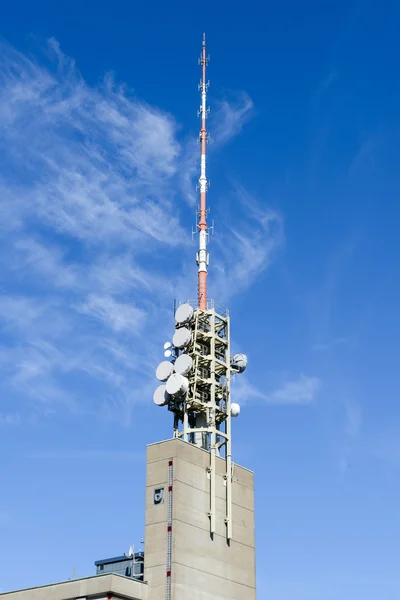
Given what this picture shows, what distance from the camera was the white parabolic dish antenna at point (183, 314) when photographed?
86188mm

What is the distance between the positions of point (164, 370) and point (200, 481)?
37.0 feet

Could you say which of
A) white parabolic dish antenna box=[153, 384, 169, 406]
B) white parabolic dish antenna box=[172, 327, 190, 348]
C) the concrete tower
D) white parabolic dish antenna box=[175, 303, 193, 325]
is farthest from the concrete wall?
white parabolic dish antenna box=[175, 303, 193, 325]

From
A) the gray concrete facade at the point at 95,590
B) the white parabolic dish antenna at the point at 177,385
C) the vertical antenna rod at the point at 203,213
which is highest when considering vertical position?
the vertical antenna rod at the point at 203,213

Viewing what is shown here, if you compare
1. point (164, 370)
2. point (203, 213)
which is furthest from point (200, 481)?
point (203, 213)

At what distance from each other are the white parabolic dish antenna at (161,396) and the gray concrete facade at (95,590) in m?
17.3

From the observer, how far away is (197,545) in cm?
7525

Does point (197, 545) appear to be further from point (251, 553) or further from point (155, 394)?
point (155, 394)

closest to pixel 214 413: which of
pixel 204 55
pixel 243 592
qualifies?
pixel 243 592

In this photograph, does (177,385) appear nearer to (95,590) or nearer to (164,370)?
(164,370)

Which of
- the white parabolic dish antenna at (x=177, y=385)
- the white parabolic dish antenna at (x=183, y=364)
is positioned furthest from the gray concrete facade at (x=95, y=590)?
the white parabolic dish antenna at (x=183, y=364)

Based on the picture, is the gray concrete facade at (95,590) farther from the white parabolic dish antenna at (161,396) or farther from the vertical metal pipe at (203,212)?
the vertical metal pipe at (203,212)

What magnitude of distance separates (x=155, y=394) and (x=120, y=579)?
18.8 m

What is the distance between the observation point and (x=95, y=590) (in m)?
70.7

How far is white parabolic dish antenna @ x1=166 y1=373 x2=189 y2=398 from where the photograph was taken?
268ft
